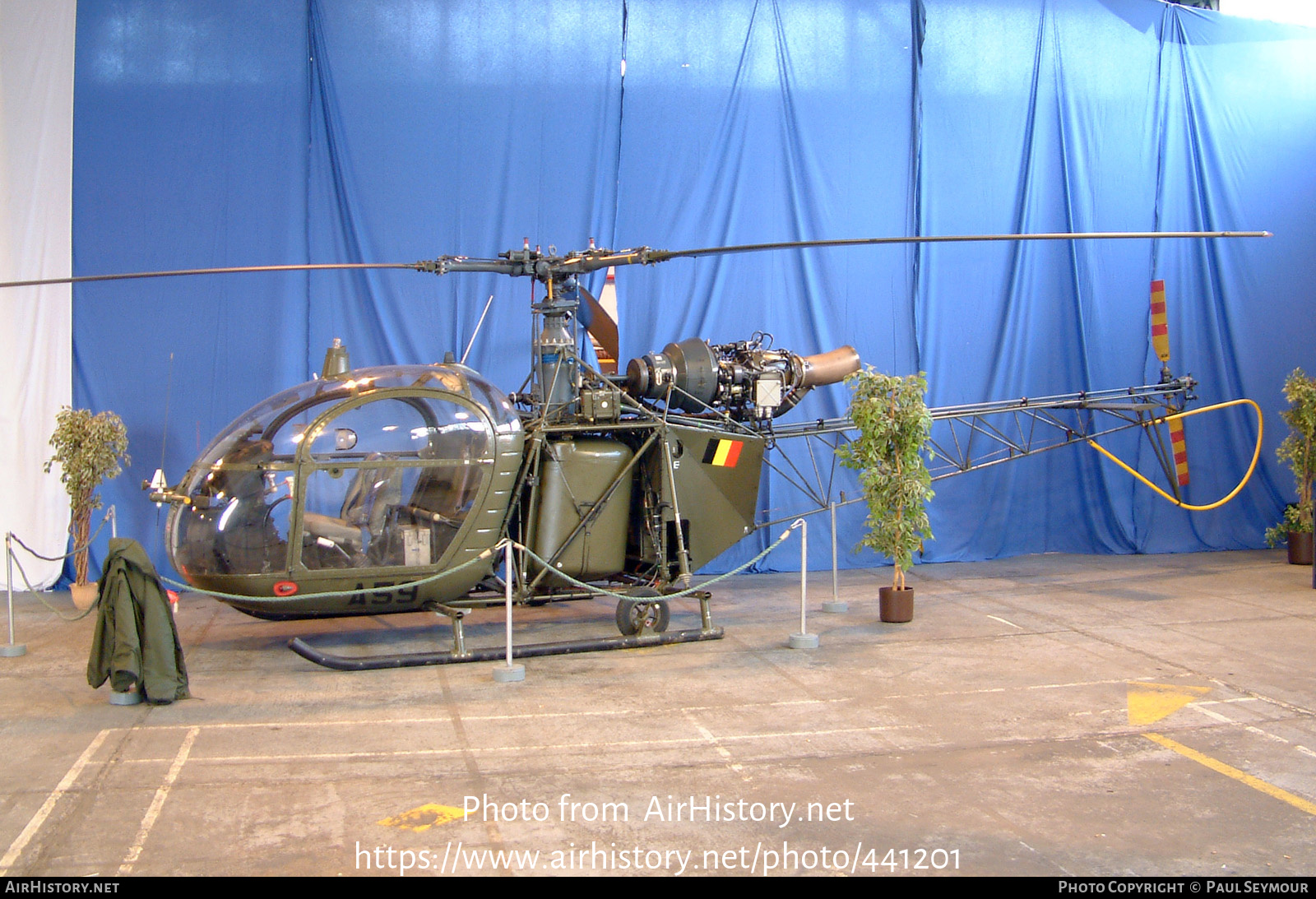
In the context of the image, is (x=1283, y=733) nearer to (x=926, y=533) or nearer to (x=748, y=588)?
(x=926, y=533)

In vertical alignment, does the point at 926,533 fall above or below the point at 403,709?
above

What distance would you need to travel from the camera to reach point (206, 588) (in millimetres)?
5355

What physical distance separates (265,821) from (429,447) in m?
2.47

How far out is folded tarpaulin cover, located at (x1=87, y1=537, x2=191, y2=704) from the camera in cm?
475

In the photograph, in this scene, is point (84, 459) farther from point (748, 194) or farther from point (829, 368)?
point (748, 194)

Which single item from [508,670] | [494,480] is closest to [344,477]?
[494,480]

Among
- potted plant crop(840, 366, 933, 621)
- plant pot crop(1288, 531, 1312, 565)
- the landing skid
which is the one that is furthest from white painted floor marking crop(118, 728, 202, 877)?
plant pot crop(1288, 531, 1312, 565)

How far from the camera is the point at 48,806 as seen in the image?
144 inches

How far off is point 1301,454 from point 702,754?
24.8ft

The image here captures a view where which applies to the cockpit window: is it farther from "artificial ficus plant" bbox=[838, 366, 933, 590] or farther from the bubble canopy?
"artificial ficus plant" bbox=[838, 366, 933, 590]

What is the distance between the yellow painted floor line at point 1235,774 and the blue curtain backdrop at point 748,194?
4.98 meters

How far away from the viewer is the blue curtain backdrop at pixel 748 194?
27.4ft

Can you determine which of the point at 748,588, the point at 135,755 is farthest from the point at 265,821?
the point at 748,588

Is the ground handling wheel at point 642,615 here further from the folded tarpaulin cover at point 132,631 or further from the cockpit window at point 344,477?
the folded tarpaulin cover at point 132,631
